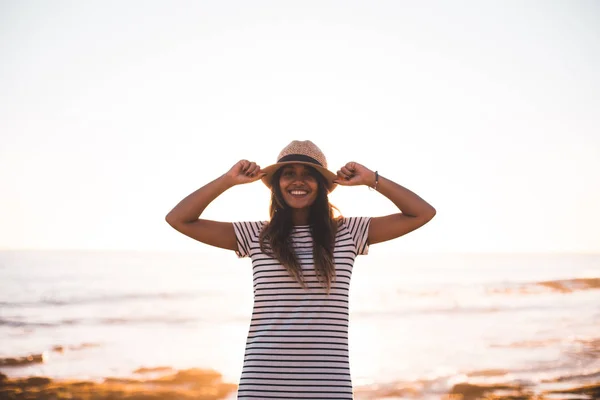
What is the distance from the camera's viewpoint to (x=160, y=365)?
11914mm

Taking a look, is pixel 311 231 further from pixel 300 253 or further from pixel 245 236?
pixel 245 236

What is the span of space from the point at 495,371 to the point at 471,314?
926cm

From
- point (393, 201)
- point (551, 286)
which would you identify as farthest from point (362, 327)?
point (551, 286)

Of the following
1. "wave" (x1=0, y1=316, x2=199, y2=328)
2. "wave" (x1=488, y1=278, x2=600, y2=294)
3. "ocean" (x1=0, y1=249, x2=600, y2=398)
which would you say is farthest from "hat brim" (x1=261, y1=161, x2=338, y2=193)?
"wave" (x1=488, y1=278, x2=600, y2=294)

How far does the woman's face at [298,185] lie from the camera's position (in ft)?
10.5

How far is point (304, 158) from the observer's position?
3.21m

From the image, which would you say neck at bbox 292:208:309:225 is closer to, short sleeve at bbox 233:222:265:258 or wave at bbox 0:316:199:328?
short sleeve at bbox 233:222:265:258

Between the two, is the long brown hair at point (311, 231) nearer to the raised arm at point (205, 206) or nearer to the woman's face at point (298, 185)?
the woman's face at point (298, 185)

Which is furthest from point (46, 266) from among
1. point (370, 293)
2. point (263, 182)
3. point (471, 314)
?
point (263, 182)

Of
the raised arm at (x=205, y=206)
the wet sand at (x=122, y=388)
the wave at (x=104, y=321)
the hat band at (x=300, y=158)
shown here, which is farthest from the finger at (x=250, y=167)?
the wave at (x=104, y=321)

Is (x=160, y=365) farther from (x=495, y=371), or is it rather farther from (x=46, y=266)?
(x=46, y=266)

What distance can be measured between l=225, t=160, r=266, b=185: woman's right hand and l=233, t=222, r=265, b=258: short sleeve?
19 cm

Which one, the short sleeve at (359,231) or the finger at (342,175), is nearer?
the short sleeve at (359,231)

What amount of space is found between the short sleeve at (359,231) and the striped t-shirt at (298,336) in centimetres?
10
